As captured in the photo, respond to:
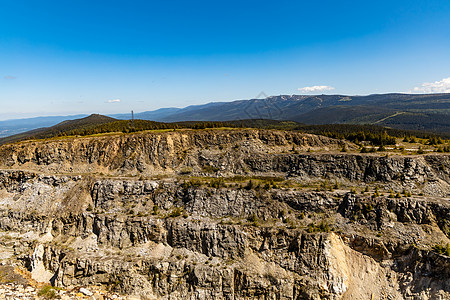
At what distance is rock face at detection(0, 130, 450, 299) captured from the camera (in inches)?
1121

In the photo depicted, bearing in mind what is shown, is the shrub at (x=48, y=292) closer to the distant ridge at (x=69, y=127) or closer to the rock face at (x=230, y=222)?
the rock face at (x=230, y=222)

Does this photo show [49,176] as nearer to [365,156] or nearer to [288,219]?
[288,219]

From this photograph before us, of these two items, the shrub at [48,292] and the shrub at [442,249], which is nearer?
the shrub at [442,249]

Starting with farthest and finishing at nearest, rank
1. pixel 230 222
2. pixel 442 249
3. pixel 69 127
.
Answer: pixel 69 127 → pixel 230 222 → pixel 442 249

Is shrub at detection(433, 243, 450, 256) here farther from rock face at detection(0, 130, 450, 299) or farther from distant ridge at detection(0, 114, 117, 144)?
distant ridge at detection(0, 114, 117, 144)

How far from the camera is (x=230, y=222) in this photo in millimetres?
34000

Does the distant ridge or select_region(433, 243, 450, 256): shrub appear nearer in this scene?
select_region(433, 243, 450, 256): shrub

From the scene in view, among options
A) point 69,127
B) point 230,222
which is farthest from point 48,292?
point 69,127

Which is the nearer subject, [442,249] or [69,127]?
[442,249]

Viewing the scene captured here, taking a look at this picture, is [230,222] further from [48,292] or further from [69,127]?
[69,127]

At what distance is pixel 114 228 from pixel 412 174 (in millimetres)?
52787

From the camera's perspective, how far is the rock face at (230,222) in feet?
93.5

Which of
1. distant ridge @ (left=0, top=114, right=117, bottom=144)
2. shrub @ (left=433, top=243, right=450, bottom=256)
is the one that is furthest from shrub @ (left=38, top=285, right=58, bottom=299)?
Answer: distant ridge @ (left=0, top=114, right=117, bottom=144)

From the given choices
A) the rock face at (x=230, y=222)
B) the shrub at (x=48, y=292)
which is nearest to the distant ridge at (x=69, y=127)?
the rock face at (x=230, y=222)
